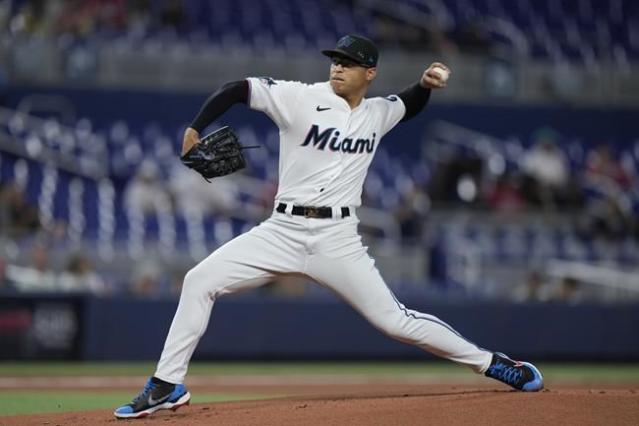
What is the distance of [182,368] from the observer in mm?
6387

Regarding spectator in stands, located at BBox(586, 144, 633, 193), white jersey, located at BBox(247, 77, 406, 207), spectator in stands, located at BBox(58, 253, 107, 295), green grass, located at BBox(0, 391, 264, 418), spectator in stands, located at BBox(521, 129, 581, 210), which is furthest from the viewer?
spectator in stands, located at BBox(586, 144, 633, 193)

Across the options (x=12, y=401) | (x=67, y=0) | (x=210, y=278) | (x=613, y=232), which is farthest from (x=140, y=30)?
(x=210, y=278)

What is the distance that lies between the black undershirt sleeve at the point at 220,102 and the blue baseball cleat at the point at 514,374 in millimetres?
2121

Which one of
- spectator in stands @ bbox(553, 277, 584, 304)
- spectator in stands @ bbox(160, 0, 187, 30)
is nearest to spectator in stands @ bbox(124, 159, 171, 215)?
spectator in stands @ bbox(160, 0, 187, 30)

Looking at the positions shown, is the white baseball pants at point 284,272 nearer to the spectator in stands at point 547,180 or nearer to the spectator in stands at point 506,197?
the spectator in stands at point 506,197

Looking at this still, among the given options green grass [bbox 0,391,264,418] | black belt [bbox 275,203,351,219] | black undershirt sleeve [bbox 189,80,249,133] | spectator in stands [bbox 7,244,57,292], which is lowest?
green grass [bbox 0,391,264,418]

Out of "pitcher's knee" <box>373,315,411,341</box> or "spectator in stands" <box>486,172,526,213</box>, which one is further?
"spectator in stands" <box>486,172,526,213</box>

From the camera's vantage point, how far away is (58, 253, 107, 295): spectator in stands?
1331cm

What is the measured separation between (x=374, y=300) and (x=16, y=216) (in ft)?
27.1

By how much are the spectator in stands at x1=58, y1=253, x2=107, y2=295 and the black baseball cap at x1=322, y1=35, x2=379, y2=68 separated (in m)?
7.29

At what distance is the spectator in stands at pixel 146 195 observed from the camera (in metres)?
15.0

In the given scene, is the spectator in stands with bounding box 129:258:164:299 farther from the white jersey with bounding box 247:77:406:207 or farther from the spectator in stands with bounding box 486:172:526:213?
the white jersey with bounding box 247:77:406:207

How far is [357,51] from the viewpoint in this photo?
21.8 ft

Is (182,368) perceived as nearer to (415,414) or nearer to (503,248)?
(415,414)
